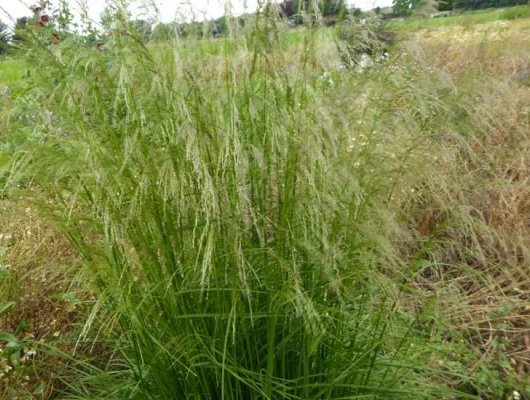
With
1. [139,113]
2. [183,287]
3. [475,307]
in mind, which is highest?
[139,113]

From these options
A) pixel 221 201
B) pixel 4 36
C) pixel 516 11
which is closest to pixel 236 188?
pixel 221 201

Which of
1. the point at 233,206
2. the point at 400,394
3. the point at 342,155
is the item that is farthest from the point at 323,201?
the point at 400,394

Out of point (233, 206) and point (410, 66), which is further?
point (410, 66)

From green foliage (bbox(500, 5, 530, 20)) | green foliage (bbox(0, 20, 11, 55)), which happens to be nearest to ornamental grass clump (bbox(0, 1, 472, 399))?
green foliage (bbox(0, 20, 11, 55))

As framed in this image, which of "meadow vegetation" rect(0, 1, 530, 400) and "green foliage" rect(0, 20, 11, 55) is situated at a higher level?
"green foliage" rect(0, 20, 11, 55)

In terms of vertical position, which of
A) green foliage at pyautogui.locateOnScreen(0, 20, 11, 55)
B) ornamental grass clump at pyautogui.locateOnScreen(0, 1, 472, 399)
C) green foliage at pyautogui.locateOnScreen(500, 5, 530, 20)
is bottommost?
green foliage at pyautogui.locateOnScreen(500, 5, 530, 20)

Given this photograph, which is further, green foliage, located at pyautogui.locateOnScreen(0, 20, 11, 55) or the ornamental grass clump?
green foliage, located at pyautogui.locateOnScreen(0, 20, 11, 55)

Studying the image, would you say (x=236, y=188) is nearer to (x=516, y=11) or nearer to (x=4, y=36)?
(x=4, y=36)

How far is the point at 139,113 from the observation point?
1.64m

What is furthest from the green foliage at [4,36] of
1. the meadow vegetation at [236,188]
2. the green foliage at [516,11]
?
the green foliage at [516,11]

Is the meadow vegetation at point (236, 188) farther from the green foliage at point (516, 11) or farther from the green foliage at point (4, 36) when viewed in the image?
the green foliage at point (516, 11)

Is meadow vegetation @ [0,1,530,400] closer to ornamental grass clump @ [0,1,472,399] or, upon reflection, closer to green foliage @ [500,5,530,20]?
ornamental grass clump @ [0,1,472,399]

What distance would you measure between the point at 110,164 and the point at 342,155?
70 cm

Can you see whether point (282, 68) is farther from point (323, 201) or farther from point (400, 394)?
point (400, 394)
